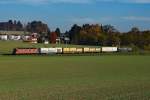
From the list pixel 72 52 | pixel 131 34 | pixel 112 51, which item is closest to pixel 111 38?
pixel 131 34

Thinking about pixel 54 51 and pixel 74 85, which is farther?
pixel 54 51

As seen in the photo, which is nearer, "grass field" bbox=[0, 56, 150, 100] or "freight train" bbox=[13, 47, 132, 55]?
"grass field" bbox=[0, 56, 150, 100]

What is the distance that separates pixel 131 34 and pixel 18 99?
16972 centimetres

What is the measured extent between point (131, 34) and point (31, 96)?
6622 inches

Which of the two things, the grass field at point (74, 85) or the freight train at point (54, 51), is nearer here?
the grass field at point (74, 85)

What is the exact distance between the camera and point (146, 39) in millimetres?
174000

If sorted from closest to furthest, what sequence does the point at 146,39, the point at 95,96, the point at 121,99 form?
the point at 121,99 → the point at 95,96 → the point at 146,39

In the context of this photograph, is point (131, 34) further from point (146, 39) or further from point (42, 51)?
point (42, 51)

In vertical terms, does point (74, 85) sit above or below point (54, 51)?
above

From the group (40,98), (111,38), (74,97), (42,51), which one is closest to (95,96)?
(74,97)

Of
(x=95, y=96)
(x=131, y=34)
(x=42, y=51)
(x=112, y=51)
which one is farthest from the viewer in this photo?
(x=131, y=34)

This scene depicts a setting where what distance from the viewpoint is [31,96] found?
66.9 ft

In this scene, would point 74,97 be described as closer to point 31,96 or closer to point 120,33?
point 31,96

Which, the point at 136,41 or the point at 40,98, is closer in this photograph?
the point at 40,98
